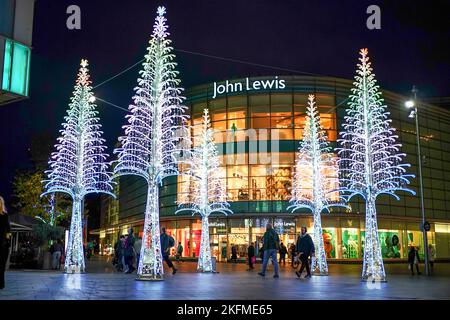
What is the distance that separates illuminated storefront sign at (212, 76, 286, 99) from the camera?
5153 cm

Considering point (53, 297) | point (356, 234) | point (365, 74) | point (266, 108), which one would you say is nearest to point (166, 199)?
point (266, 108)

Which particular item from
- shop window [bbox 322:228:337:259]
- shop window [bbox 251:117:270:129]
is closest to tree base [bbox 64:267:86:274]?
shop window [bbox 251:117:270:129]

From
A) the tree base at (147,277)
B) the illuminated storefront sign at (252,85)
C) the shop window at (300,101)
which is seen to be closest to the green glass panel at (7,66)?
the tree base at (147,277)

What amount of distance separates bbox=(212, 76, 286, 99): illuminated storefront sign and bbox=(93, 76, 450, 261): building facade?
10 cm

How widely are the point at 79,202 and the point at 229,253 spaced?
28.0 meters

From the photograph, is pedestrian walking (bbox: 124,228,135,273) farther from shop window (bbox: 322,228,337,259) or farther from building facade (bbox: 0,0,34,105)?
shop window (bbox: 322,228,337,259)

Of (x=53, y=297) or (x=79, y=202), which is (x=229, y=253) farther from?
(x=53, y=297)

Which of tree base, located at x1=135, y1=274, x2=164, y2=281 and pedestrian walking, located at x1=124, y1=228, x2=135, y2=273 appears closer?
tree base, located at x1=135, y1=274, x2=164, y2=281

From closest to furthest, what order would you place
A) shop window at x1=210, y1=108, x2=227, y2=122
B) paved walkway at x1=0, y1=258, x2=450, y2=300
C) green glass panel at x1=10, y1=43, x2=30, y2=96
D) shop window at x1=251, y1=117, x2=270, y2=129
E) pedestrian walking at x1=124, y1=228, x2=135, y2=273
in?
paved walkway at x1=0, y1=258, x2=450, y2=300 → green glass panel at x1=10, y1=43, x2=30, y2=96 → pedestrian walking at x1=124, y1=228, x2=135, y2=273 → shop window at x1=251, y1=117, x2=270, y2=129 → shop window at x1=210, y1=108, x2=227, y2=122

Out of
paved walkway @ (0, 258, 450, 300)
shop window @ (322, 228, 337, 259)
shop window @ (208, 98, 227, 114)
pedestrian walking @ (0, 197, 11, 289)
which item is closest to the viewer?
pedestrian walking @ (0, 197, 11, 289)

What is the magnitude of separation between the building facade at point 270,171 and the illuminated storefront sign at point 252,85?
97mm

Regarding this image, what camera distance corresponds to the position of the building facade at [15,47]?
70.8 feet

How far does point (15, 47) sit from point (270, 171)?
31.3 metres

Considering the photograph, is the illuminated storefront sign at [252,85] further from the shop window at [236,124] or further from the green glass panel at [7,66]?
Result: the green glass panel at [7,66]
